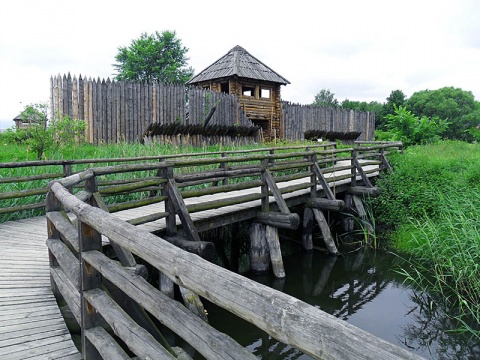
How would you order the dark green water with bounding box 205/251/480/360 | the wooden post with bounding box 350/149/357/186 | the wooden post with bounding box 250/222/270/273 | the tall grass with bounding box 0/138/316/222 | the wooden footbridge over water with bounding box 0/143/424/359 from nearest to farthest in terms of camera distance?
the wooden footbridge over water with bounding box 0/143/424/359 < the dark green water with bounding box 205/251/480/360 < the tall grass with bounding box 0/138/316/222 < the wooden post with bounding box 250/222/270/273 < the wooden post with bounding box 350/149/357/186

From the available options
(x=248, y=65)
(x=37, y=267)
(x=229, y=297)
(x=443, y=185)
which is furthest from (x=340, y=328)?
(x=248, y=65)

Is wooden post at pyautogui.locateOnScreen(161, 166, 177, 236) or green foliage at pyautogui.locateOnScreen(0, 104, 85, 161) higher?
green foliage at pyautogui.locateOnScreen(0, 104, 85, 161)

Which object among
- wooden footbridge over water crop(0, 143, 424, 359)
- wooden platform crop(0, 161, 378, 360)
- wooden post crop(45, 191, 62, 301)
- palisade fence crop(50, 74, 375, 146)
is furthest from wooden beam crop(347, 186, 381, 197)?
wooden post crop(45, 191, 62, 301)

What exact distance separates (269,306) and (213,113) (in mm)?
16171

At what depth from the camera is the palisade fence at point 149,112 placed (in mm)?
12352

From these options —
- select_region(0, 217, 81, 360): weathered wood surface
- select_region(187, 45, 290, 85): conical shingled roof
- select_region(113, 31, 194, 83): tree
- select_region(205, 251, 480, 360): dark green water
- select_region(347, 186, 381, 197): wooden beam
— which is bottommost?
select_region(205, 251, 480, 360): dark green water

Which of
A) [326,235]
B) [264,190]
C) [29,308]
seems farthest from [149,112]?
[29,308]

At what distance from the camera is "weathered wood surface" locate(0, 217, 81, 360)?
8.86 ft

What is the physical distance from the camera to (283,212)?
7.13 metres

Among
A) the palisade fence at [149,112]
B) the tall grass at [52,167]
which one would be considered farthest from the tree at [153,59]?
the tall grass at [52,167]

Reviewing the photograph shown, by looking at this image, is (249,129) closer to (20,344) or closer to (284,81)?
(284,81)

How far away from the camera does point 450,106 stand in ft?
139

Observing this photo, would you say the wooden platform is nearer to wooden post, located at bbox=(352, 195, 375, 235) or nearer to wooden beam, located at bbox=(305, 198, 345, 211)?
wooden beam, located at bbox=(305, 198, 345, 211)

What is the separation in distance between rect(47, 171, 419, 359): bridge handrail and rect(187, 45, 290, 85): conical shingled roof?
18.6 m
